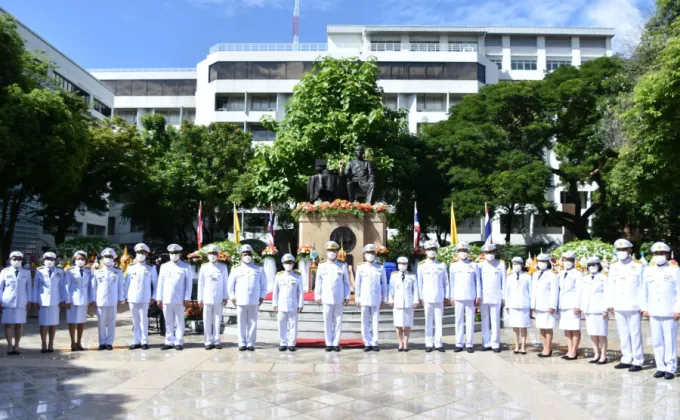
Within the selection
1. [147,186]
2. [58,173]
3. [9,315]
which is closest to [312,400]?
[9,315]

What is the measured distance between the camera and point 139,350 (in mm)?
10164

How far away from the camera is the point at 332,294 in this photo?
10203 mm

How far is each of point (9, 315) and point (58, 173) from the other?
11819mm

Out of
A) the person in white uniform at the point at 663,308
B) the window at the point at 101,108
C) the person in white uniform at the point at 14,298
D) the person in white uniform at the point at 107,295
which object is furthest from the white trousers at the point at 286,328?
the window at the point at 101,108

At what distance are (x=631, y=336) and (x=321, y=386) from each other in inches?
199

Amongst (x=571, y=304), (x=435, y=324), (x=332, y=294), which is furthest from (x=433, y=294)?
(x=571, y=304)

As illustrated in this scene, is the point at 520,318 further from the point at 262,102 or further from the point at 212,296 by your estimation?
the point at 262,102

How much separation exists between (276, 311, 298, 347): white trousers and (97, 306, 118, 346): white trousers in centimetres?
317

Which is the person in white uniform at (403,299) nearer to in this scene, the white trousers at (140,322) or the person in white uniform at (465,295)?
the person in white uniform at (465,295)

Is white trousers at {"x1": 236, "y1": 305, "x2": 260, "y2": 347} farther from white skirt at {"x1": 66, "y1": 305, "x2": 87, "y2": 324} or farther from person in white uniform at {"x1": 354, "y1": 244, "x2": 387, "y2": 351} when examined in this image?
white skirt at {"x1": 66, "y1": 305, "x2": 87, "y2": 324}

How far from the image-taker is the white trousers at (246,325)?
10.1m

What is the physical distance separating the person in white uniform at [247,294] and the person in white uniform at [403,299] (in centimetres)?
246

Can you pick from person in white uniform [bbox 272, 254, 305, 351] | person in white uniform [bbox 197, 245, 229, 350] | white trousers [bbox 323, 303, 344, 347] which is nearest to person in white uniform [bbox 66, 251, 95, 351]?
person in white uniform [bbox 197, 245, 229, 350]

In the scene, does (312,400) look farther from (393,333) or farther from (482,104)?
(482,104)
